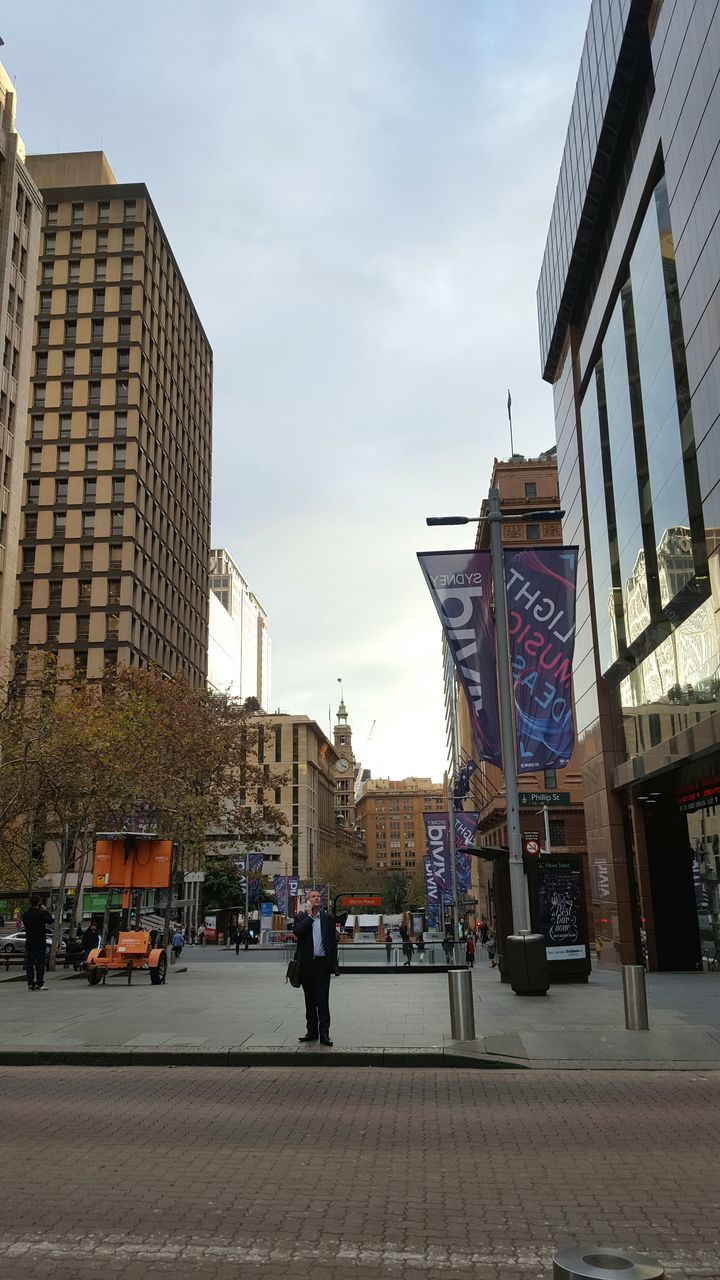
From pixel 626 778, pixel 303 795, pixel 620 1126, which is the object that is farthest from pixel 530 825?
pixel 303 795

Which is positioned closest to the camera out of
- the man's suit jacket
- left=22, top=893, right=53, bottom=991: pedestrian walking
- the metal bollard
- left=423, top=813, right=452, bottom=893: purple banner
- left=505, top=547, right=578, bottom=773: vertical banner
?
the man's suit jacket

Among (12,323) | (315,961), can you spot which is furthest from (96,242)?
(315,961)

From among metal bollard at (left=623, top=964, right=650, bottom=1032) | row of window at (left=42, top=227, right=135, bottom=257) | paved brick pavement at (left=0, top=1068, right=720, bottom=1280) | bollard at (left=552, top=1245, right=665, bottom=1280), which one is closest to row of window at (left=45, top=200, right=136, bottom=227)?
row of window at (left=42, top=227, right=135, bottom=257)

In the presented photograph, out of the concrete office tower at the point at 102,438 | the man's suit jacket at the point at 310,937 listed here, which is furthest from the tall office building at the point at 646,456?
the concrete office tower at the point at 102,438

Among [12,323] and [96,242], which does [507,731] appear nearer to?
[12,323]

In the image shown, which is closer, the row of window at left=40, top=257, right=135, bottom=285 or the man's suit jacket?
the man's suit jacket

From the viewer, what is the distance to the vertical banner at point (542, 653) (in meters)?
17.0

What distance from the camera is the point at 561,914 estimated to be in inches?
786

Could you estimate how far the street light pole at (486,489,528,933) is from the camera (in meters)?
15.3

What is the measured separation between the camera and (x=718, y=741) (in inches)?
716

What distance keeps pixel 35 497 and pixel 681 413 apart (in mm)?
61860

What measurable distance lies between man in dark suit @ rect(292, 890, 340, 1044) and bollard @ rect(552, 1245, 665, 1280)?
8.17 metres

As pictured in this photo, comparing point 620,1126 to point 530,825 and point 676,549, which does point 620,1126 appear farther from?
point 530,825

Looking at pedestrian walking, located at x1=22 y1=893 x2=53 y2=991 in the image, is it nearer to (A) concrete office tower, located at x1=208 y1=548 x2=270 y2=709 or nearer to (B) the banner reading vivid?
(B) the banner reading vivid
